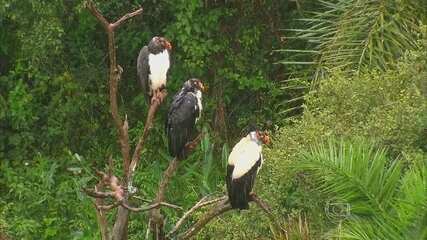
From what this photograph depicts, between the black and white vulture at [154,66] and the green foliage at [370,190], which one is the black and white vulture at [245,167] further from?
the black and white vulture at [154,66]

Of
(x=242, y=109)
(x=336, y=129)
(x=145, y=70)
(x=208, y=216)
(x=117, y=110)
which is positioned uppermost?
(x=117, y=110)

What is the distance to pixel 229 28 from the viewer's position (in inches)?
350

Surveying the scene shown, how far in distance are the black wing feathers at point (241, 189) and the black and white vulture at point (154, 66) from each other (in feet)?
2.99

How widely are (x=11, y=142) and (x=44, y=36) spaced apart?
4.86 ft

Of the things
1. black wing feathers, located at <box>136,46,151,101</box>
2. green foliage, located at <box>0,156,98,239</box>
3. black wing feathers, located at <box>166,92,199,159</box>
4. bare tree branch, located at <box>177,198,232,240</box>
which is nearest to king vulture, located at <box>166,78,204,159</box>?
black wing feathers, located at <box>166,92,199,159</box>

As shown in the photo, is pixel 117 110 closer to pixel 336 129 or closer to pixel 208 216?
pixel 208 216

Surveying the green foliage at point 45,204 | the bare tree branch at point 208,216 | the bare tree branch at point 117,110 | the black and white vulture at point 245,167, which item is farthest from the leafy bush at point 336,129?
the green foliage at point 45,204

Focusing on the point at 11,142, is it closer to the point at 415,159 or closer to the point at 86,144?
the point at 86,144

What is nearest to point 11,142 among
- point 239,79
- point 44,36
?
point 44,36

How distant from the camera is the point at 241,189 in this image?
16.0 feet

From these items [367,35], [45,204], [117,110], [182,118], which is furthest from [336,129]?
[45,204]

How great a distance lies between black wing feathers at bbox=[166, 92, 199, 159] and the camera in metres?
5.23

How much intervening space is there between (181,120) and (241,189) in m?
0.61

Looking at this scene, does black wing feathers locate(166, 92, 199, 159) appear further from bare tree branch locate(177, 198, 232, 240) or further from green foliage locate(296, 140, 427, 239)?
green foliage locate(296, 140, 427, 239)
